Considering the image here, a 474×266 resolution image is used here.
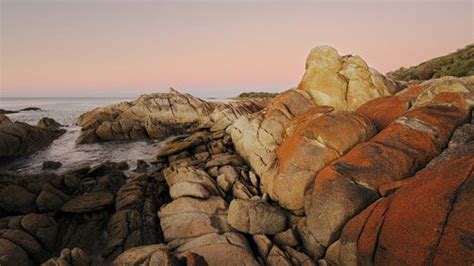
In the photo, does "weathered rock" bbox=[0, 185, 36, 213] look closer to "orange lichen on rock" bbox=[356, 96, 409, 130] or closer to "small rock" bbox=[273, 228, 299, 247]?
"small rock" bbox=[273, 228, 299, 247]

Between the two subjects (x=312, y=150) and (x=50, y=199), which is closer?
(x=312, y=150)

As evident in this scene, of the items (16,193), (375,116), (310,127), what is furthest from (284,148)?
(16,193)

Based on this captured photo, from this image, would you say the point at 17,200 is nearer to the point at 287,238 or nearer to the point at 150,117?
the point at 287,238

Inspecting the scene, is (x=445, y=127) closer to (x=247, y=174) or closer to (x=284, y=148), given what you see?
(x=284, y=148)

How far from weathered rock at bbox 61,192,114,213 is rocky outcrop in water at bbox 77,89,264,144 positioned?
66.3 feet

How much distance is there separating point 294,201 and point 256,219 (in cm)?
181

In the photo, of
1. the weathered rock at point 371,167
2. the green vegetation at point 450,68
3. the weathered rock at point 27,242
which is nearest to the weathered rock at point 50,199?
the weathered rock at point 27,242

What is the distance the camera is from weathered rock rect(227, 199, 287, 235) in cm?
1114

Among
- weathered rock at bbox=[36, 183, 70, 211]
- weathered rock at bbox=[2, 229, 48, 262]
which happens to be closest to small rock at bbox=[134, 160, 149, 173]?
weathered rock at bbox=[36, 183, 70, 211]

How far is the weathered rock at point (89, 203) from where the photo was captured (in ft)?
44.4

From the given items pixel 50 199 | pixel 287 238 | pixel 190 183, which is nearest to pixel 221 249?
pixel 287 238

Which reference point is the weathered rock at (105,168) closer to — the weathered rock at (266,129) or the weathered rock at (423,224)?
the weathered rock at (266,129)

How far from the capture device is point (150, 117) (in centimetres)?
4016

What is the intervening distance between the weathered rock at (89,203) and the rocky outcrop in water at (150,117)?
20206 millimetres
